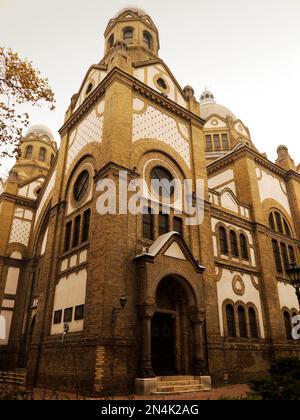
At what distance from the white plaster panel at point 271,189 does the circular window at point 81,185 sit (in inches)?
519

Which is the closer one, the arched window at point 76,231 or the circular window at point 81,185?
the arched window at point 76,231

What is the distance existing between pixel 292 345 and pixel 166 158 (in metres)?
13.6

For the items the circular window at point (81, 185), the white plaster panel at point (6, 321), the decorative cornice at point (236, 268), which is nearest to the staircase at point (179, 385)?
the decorative cornice at point (236, 268)

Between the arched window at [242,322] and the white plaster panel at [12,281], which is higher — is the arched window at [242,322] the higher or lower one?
the lower one

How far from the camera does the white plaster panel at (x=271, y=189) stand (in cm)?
2484

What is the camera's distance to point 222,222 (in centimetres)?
2042

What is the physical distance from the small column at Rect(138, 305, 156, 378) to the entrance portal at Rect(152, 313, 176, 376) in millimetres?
1516

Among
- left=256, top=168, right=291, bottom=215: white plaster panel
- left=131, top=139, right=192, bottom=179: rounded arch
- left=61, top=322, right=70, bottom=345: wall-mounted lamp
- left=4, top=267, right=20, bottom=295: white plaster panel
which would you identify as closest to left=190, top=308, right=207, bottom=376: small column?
left=61, top=322, right=70, bottom=345: wall-mounted lamp

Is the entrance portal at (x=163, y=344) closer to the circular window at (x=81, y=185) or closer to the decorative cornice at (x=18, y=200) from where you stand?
the circular window at (x=81, y=185)

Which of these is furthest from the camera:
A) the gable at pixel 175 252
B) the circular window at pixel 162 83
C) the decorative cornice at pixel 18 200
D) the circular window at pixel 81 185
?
the decorative cornice at pixel 18 200

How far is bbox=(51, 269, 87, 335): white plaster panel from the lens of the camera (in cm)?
1438

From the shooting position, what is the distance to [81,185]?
18359 mm

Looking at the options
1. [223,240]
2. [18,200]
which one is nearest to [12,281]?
[18,200]

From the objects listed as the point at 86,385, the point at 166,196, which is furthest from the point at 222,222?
the point at 86,385
